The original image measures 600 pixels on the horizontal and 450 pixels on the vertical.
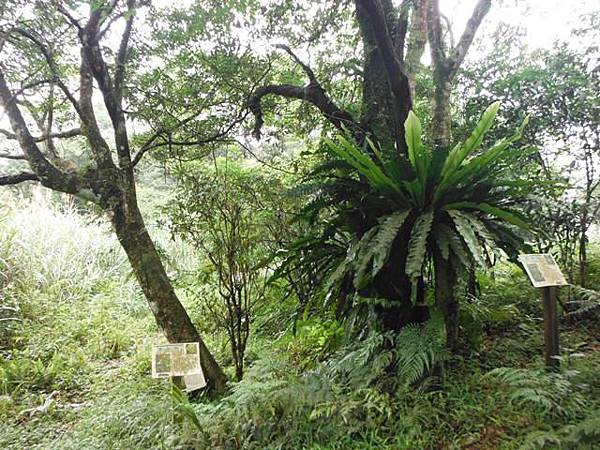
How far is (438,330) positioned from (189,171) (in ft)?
7.28

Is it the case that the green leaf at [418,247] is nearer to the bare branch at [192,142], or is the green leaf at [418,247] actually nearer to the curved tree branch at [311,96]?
the curved tree branch at [311,96]

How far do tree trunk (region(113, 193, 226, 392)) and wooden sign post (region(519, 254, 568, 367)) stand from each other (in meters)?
2.03

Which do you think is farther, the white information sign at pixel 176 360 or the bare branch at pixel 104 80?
the bare branch at pixel 104 80

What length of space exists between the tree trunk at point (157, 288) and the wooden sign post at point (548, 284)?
2.03 meters

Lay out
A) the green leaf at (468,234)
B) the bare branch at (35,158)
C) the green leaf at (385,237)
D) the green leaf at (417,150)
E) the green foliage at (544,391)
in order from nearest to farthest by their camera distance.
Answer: the green foliage at (544,391) → the green leaf at (468,234) → the green leaf at (385,237) → the green leaf at (417,150) → the bare branch at (35,158)

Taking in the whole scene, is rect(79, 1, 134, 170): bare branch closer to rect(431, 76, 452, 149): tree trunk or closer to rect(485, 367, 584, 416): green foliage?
rect(431, 76, 452, 149): tree trunk

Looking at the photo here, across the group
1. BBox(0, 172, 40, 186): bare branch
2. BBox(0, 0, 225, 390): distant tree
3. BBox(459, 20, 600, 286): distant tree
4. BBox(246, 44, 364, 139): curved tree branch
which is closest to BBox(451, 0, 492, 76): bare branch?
BBox(459, 20, 600, 286): distant tree

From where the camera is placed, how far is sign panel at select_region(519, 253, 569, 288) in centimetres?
172

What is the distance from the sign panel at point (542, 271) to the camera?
1717mm

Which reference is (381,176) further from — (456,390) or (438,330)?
(456,390)

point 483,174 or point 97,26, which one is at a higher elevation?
point 97,26

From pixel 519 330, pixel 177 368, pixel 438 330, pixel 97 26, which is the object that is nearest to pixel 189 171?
pixel 97 26

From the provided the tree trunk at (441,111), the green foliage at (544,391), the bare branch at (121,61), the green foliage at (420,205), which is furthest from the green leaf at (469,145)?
the bare branch at (121,61)

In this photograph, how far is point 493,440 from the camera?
1475 mm
